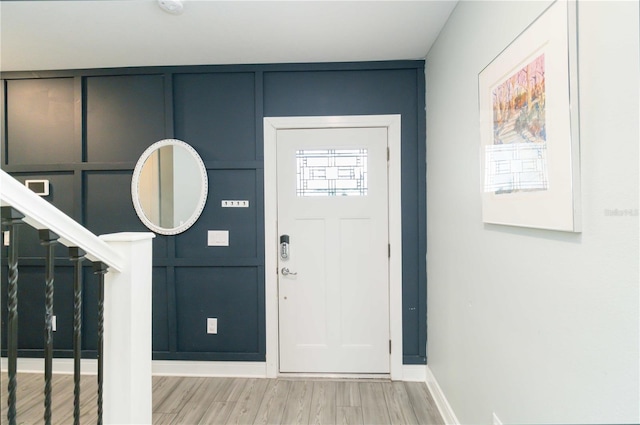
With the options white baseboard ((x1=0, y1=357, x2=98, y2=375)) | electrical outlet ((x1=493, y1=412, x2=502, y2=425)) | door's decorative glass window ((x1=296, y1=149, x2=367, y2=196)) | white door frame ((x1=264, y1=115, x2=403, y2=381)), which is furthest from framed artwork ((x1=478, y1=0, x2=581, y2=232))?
white baseboard ((x1=0, y1=357, x2=98, y2=375))

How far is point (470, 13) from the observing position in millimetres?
1665

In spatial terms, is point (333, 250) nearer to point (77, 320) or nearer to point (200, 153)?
point (200, 153)

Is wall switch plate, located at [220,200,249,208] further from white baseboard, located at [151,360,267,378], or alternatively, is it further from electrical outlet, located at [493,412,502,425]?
electrical outlet, located at [493,412,502,425]

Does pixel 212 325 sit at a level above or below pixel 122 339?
below

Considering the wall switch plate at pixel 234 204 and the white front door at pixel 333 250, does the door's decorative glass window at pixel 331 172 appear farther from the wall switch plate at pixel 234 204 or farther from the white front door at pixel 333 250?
the wall switch plate at pixel 234 204

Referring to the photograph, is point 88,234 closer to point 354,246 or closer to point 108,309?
point 108,309

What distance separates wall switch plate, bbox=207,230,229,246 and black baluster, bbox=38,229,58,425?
5.20ft

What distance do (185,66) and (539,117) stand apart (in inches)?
101

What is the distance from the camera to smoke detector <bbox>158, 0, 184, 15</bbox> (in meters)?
1.80

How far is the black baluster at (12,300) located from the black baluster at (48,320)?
7 centimetres

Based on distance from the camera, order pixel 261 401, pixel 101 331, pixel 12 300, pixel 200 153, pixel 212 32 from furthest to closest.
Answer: pixel 200 153
pixel 261 401
pixel 212 32
pixel 101 331
pixel 12 300

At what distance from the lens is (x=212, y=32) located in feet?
7.00

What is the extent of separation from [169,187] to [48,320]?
176 centimetres

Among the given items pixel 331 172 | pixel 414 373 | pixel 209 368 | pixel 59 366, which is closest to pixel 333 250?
pixel 331 172
